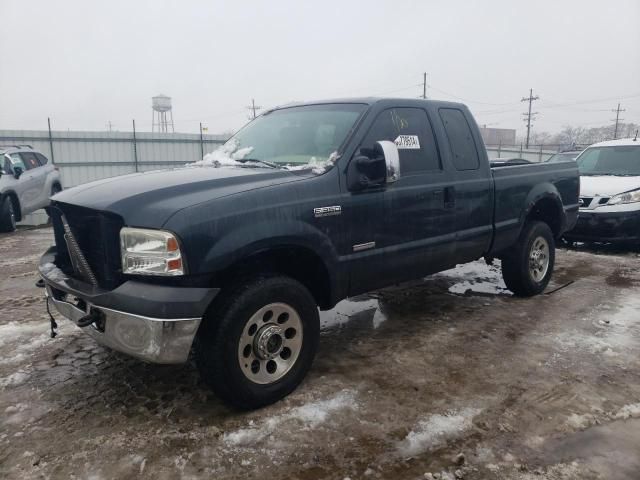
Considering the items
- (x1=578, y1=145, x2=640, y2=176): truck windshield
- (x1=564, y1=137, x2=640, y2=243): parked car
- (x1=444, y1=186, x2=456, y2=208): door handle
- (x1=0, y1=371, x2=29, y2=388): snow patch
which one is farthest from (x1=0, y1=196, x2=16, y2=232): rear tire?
(x1=578, y1=145, x2=640, y2=176): truck windshield

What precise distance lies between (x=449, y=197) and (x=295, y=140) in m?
1.35

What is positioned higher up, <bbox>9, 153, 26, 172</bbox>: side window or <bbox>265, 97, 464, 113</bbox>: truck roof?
<bbox>265, 97, 464, 113</bbox>: truck roof

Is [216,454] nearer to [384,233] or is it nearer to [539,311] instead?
[384,233]

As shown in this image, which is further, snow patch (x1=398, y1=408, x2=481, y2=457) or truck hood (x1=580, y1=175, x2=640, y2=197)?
truck hood (x1=580, y1=175, x2=640, y2=197)

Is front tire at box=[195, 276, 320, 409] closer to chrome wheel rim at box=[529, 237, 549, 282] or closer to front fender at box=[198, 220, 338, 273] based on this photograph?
front fender at box=[198, 220, 338, 273]

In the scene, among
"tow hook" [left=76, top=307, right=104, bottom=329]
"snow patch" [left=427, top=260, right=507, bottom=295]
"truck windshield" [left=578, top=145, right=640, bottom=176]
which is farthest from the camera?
"truck windshield" [left=578, top=145, right=640, bottom=176]

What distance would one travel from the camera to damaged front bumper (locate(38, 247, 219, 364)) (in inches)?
106

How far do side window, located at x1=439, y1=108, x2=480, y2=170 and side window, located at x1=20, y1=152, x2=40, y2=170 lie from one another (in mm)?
9835

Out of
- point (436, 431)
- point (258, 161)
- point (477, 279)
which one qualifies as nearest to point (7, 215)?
point (258, 161)

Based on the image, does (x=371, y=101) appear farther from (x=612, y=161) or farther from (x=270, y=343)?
(x=612, y=161)

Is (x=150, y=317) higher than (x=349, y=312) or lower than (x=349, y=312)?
higher

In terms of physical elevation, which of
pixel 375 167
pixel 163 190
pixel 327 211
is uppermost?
pixel 375 167

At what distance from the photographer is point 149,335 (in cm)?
271

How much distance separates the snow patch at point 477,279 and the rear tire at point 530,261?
35 centimetres
